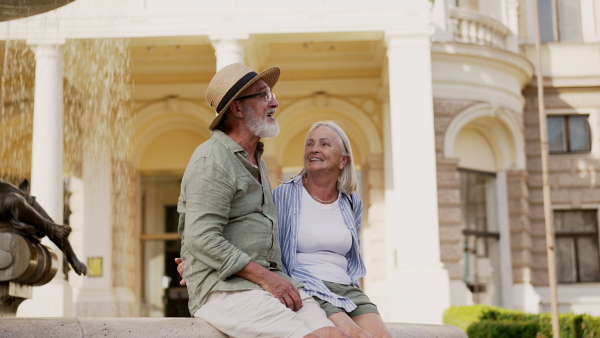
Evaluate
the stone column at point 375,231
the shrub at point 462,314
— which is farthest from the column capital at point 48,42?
the shrub at point 462,314

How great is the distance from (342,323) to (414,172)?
13718 mm

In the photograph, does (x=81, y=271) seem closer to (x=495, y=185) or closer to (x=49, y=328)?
(x=49, y=328)

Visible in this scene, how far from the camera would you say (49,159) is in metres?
17.9

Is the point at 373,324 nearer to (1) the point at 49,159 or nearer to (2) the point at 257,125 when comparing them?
(2) the point at 257,125

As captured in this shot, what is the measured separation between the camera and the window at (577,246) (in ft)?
77.2

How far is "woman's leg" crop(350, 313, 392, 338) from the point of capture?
174 inches

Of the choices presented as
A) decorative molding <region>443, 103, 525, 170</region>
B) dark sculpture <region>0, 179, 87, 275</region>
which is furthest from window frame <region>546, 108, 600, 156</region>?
dark sculpture <region>0, 179, 87, 275</region>

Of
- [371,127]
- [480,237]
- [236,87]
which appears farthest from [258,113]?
[371,127]

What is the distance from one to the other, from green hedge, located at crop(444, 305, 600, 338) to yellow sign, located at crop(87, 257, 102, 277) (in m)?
9.05

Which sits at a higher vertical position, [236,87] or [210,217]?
[236,87]

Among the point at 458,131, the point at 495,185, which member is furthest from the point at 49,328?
the point at 495,185

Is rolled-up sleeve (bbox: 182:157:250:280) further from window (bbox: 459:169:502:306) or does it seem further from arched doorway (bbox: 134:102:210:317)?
arched doorway (bbox: 134:102:210:317)

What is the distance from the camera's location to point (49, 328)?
12.9 feet

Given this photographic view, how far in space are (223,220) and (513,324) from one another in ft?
33.5
